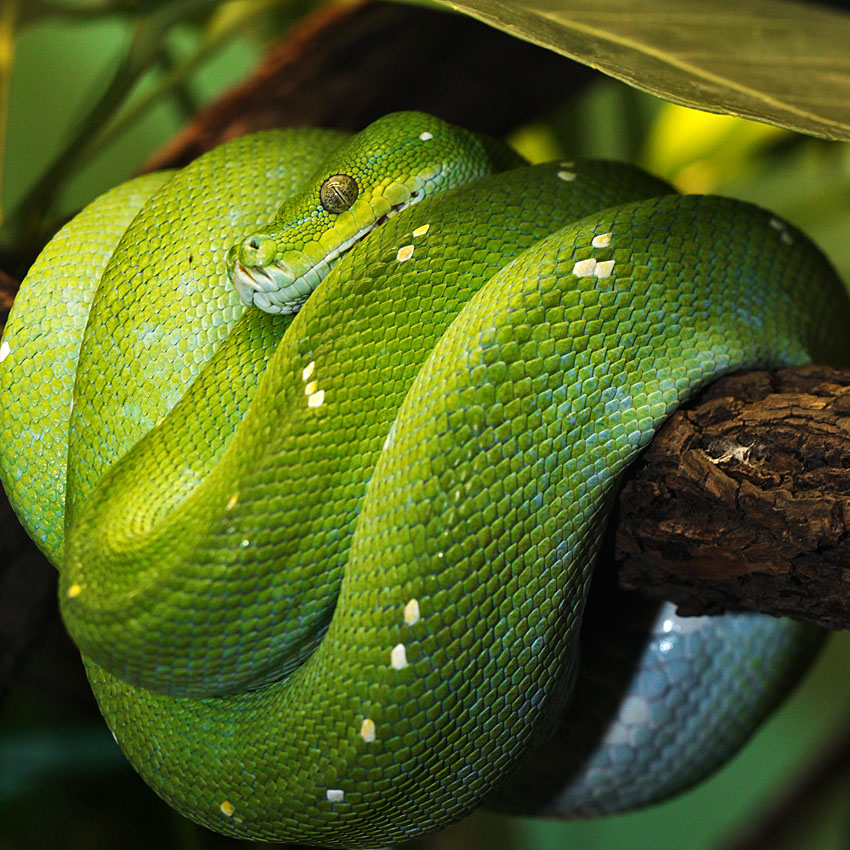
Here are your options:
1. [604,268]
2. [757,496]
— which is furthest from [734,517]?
[604,268]

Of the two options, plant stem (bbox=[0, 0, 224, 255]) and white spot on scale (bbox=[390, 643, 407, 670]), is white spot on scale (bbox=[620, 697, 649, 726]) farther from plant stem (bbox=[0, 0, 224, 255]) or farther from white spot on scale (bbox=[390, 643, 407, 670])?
plant stem (bbox=[0, 0, 224, 255])

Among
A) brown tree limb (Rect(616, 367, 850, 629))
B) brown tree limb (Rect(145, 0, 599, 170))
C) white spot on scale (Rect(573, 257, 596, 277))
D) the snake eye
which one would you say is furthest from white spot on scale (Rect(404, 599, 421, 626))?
brown tree limb (Rect(145, 0, 599, 170))

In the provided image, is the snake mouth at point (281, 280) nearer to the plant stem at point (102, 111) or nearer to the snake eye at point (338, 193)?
the snake eye at point (338, 193)

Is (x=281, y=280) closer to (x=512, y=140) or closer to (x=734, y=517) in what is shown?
(x=734, y=517)

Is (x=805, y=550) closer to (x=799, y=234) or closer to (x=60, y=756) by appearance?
(x=799, y=234)

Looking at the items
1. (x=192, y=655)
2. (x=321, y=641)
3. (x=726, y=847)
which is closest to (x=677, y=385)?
(x=321, y=641)
